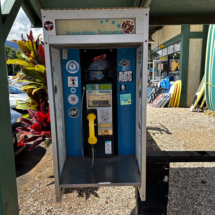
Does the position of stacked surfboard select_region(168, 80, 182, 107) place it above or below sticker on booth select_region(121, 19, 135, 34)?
below

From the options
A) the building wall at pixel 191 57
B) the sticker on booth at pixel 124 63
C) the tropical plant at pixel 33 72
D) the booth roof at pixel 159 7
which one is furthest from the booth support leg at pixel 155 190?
the building wall at pixel 191 57

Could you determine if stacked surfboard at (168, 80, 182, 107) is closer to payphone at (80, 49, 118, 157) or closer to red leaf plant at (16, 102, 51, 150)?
payphone at (80, 49, 118, 157)

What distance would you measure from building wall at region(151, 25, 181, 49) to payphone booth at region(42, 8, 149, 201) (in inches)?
274

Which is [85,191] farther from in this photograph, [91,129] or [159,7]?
[159,7]

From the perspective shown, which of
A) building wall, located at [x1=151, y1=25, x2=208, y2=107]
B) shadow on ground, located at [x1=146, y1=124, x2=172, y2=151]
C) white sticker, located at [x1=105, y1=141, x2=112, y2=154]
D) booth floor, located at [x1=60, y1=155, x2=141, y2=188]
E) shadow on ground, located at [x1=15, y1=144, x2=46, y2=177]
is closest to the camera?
booth floor, located at [x1=60, y1=155, x2=141, y2=188]

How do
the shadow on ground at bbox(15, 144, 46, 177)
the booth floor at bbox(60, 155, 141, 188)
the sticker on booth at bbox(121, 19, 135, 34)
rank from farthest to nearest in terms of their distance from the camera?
the shadow on ground at bbox(15, 144, 46, 177), the booth floor at bbox(60, 155, 141, 188), the sticker on booth at bbox(121, 19, 135, 34)

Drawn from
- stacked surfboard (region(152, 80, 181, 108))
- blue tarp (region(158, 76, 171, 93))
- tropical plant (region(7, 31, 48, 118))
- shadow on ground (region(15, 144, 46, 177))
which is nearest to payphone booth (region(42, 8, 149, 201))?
tropical plant (region(7, 31, 48, 118))

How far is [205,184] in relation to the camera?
302 cm

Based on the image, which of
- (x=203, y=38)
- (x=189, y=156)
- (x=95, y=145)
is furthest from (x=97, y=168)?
(x=203, y=38)

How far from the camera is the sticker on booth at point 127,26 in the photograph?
161cm

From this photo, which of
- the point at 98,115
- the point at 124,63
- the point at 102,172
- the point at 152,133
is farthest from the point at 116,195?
the point at 152,133

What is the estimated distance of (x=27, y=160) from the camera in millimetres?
3732

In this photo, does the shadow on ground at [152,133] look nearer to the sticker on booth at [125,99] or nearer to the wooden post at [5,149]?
the sticker on booth at [125,99]

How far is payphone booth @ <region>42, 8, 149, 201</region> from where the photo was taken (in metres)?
2.02
